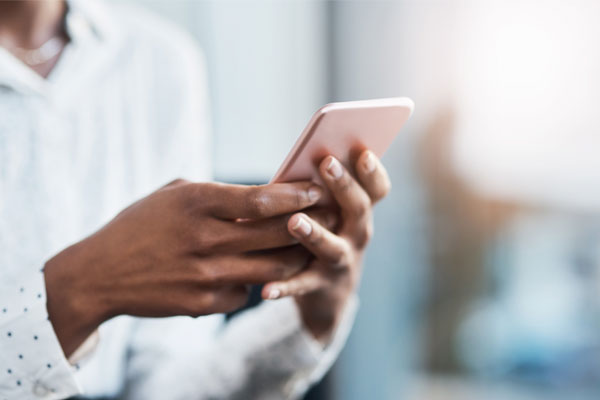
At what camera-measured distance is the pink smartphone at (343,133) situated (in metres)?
0.39

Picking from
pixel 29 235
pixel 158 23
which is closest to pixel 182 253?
pixel 29 235

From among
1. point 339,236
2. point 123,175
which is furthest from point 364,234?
point 123,175

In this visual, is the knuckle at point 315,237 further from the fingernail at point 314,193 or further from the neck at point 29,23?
the neck at point 29,23

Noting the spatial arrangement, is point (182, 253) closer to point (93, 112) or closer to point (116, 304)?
point (116, 304)

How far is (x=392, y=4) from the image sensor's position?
112 centimetres

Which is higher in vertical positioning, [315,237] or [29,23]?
[29,23]

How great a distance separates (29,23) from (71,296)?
43 cm

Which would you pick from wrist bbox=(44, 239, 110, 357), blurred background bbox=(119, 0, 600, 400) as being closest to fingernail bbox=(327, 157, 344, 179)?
wrist bbox=(44, 239, 110, 357)

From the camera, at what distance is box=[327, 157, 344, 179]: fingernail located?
1.40 ft

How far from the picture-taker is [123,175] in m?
0.73

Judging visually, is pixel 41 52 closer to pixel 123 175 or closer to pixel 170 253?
pixel 123 175

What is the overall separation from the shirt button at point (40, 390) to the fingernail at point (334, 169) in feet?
1.03

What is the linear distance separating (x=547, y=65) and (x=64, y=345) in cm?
98

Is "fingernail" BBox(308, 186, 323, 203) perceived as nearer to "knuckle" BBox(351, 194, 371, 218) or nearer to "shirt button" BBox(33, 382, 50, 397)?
"knuckle" BBox(351, 194, 371, 218)
